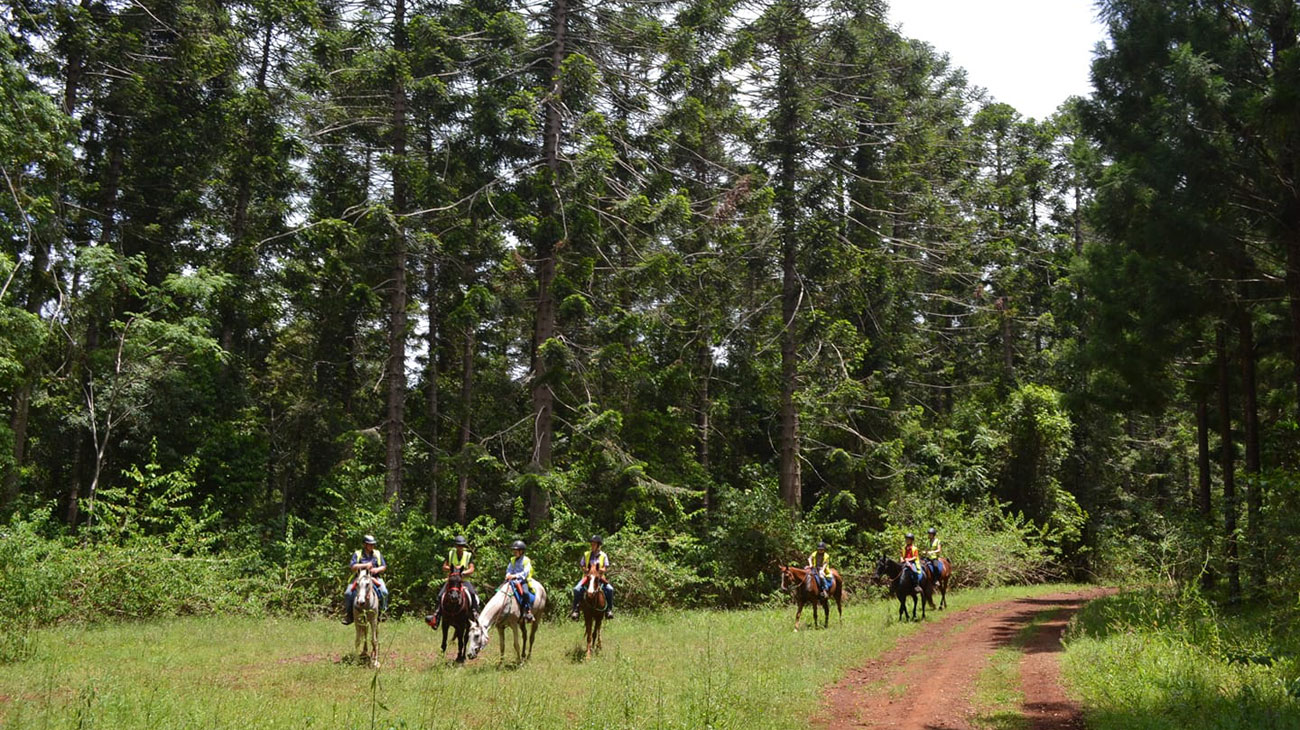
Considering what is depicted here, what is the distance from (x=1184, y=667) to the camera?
1130cm

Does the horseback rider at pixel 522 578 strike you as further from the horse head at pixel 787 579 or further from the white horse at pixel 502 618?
the horse head at pixel 787 579

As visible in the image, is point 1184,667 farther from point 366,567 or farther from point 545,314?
point 545,314

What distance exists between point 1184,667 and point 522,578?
33.5 ft

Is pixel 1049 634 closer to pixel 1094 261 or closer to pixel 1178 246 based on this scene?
pixel 1178 246

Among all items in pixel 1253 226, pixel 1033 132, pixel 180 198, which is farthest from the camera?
pixel 1033 132

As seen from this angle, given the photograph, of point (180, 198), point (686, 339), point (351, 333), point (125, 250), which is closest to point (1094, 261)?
point (686, 339)

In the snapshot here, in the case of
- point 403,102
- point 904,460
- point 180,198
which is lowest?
point 904,460

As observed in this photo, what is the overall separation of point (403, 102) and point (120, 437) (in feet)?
44.4

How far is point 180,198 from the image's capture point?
2856 cm

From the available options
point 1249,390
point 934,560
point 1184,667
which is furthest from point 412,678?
point 1249,390

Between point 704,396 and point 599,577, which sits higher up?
point 704,396

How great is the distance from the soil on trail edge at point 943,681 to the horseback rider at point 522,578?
18.0 feet

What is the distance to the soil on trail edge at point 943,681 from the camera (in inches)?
414

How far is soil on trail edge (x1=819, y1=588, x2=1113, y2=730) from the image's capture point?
10516 millimetres
